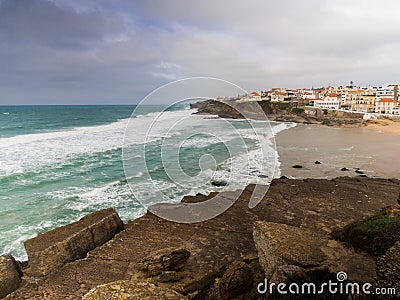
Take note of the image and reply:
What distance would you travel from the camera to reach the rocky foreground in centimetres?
441

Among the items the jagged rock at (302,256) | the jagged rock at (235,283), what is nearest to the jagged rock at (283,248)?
Result: the jagged rock at (302,256)

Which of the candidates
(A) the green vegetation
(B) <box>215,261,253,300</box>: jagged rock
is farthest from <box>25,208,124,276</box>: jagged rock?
(A) the green vegetation

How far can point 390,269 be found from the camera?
12.8ft

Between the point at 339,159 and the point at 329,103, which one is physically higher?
the point at 329,103

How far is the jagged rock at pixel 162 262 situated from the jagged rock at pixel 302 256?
1828 mm

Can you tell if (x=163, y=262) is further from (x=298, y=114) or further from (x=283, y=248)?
(x=298, y=114)

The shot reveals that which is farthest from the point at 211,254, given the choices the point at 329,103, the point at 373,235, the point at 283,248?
the point at 329,103

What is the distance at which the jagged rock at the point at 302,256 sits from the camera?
434cm

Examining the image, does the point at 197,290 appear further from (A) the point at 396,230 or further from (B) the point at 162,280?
(A) the point at 396,230

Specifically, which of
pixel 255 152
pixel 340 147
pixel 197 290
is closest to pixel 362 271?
pixel 197 290

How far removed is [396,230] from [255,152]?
2071 cm

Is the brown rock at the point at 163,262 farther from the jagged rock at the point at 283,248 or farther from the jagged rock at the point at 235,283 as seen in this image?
the jagged rock at the point at 283,248

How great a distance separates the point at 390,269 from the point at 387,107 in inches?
3189

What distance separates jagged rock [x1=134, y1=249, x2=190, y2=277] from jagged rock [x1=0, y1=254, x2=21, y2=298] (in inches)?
103
